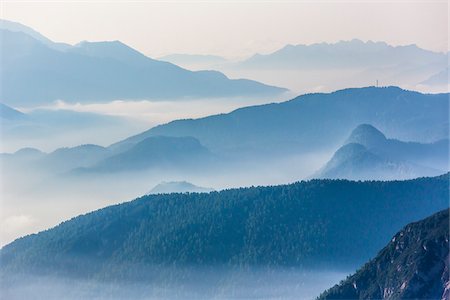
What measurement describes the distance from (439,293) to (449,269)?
296 cm

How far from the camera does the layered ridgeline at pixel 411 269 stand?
474 feet

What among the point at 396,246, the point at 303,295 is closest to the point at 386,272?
the point at 396,246

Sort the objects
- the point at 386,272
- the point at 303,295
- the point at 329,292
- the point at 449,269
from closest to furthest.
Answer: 1. the point at 449,269
2. the point at 386,272
3. the point at 329,292
4. the point at 303,295

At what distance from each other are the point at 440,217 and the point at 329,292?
19809 mm

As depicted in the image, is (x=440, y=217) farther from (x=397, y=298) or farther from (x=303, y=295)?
(x=303, y=295)

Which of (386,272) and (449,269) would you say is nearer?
(449,269)

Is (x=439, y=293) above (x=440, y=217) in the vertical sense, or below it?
below

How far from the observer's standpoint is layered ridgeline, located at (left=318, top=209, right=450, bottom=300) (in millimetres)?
144375

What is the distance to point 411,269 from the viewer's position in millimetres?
146625

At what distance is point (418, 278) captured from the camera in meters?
145

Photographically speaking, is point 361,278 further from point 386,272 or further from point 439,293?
point 439,293

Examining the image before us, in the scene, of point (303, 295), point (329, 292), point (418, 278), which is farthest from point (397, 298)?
point (303, 295)

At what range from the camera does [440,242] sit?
146000 millimetres

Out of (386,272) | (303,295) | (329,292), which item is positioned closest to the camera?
(386,272)
